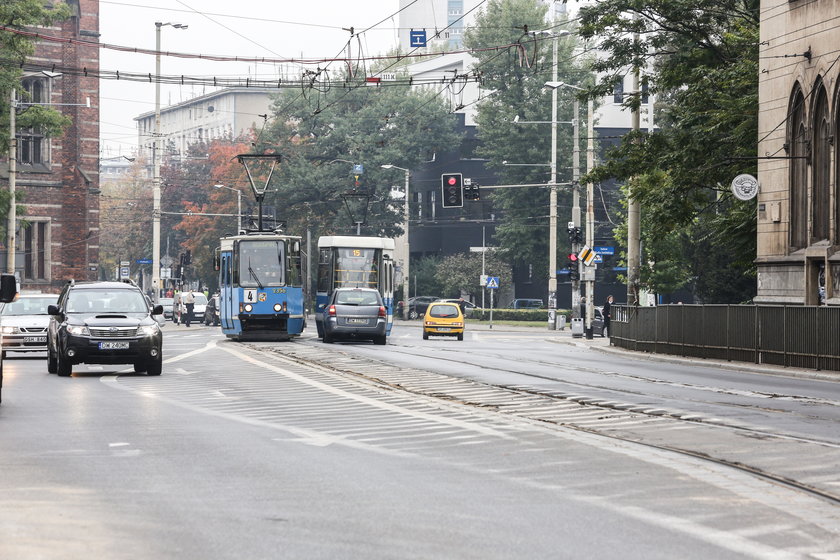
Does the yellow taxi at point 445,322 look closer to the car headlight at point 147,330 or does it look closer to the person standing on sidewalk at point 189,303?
the person standing on sidewalk at point 189,303

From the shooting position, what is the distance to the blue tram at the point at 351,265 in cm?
4891

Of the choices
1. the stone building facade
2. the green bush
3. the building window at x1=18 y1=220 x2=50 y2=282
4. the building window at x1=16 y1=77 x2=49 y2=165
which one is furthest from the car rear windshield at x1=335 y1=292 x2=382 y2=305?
the green bush

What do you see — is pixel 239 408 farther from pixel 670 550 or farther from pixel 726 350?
pixel 726 350

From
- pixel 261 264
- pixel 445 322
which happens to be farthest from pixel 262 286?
pixel 445 322

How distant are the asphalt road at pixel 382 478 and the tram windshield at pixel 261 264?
2194 centimetres

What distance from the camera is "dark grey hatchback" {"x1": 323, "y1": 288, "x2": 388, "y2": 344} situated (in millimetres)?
41938

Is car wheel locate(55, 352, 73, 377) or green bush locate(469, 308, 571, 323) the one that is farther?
green bush locate(469, 308, 571, 323)

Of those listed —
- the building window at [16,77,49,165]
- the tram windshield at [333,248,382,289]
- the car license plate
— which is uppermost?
the building window at [16,77,49,165]

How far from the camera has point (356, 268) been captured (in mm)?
49000

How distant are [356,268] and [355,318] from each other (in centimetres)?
717

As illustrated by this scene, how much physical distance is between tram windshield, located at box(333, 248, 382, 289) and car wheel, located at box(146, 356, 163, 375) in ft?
76.6

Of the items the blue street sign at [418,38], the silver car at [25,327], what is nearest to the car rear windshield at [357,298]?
the blue street sign at [418,38]

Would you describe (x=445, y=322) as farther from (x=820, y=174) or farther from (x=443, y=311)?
(x=820, y=174)

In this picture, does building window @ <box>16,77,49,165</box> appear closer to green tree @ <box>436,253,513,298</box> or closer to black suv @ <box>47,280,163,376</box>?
green tree @ <box>436,253,513,298</box>
